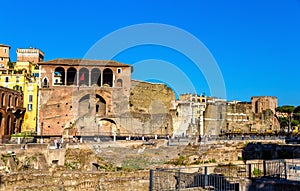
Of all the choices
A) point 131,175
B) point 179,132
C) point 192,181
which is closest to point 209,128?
point 179,132

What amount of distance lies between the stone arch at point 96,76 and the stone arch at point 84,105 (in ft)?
16.0

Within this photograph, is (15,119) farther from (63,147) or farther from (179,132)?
(179,132)

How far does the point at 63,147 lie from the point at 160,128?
26306mm

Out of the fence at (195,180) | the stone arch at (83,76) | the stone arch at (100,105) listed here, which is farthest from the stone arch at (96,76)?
the fence at (195,180)

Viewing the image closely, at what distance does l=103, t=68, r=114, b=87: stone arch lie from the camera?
6237cm

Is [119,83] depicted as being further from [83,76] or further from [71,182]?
[71,182]

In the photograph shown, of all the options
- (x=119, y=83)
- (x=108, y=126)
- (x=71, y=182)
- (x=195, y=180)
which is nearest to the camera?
(x=195, y=180)

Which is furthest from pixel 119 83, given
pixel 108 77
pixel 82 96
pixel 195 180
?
pixel 195 180

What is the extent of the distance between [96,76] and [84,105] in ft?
24.1

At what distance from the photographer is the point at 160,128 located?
60719 mm

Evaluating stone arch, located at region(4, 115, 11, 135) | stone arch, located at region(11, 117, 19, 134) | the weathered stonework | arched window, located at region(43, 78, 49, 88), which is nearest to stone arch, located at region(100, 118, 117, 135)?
arched window, located at region(43, 78, 49, 88)

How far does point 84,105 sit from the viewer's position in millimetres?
57125

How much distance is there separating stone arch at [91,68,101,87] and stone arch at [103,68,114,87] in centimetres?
117

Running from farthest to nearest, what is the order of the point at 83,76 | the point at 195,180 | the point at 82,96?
the point at 83,76 → the point at 82,96 → the point at 195,180
